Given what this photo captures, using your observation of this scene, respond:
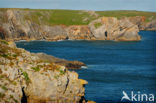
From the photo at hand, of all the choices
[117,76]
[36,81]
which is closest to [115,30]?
[117,76]

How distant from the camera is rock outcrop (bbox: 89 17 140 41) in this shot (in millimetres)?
184550

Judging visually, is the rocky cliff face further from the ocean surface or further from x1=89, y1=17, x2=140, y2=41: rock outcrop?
x1=89, y1=17, x2=140, y2=41: rock outcrop

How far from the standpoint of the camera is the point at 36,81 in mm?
36875

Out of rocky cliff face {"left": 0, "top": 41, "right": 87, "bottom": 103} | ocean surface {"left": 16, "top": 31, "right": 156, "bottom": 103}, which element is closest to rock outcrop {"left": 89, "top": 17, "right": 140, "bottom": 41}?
ocean surface {"left": 16, "top": 31, "right": 156, "bottom": 103}

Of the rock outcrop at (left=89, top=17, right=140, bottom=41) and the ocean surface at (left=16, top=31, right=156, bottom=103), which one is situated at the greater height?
the rock outcrop at (left=89, top=17, right=140, bottom=41)

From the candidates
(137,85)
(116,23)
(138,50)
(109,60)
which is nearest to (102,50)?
(138,50)

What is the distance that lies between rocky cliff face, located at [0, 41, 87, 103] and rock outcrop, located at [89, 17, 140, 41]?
145793mm

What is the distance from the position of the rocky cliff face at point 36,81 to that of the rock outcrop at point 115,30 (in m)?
146

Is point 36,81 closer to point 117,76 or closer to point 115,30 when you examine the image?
point 117,76

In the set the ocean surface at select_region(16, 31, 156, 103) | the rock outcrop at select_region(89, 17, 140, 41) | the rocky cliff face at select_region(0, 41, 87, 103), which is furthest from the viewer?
the rock outcrop at select_region(89, 17, 140, 41)

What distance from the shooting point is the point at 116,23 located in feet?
623

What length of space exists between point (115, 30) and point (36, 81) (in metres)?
154

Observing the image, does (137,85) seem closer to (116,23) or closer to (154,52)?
(154,52)

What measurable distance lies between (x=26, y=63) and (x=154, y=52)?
339 feet
